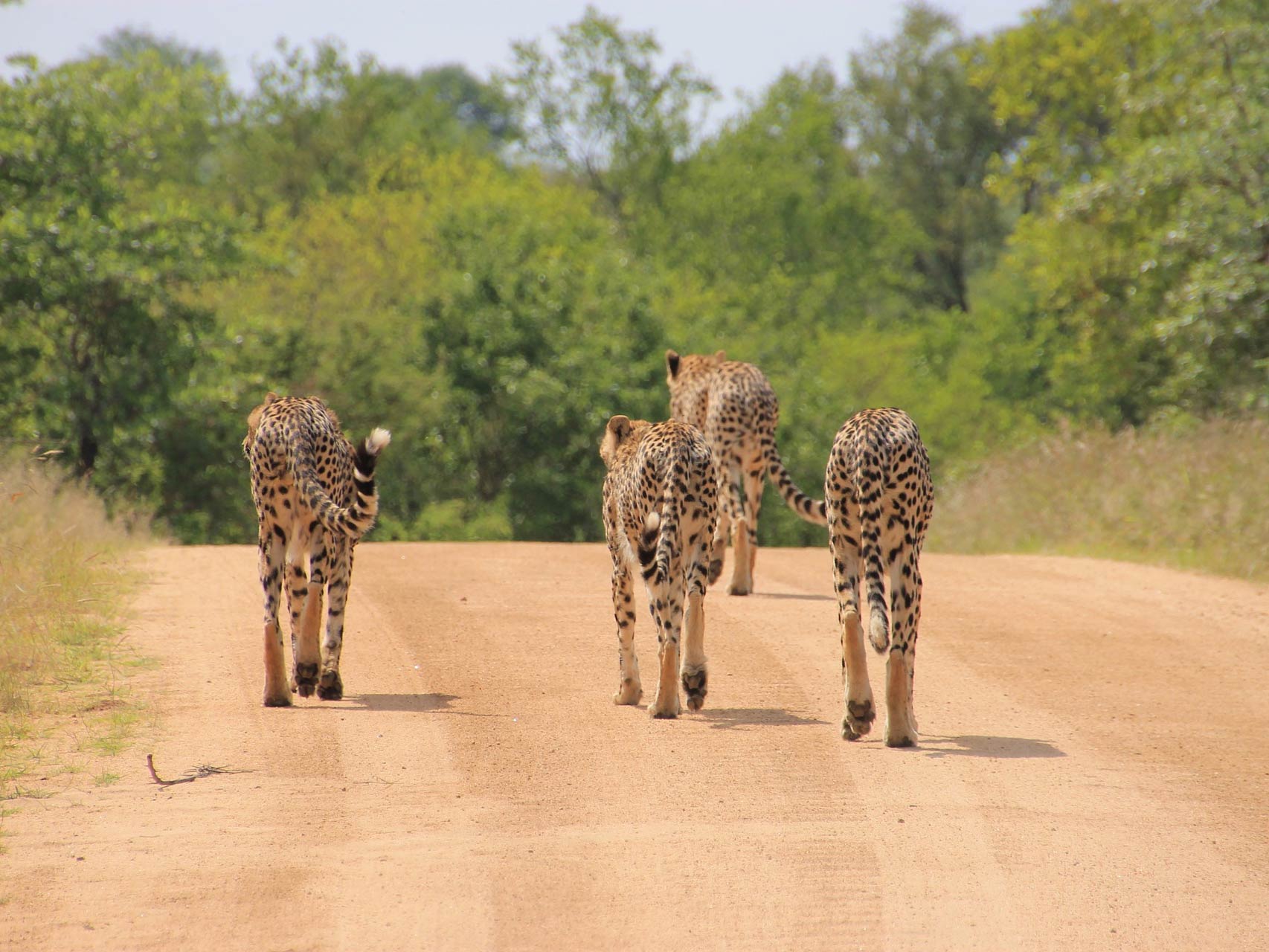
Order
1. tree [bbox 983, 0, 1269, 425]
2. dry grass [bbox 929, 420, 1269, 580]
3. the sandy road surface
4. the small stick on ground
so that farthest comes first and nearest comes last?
tree [bbox 983, 0, 1269, 425]
dry grass [bbox 929, 420, 1269, 580]
the small stick on ground
the sandy road surface

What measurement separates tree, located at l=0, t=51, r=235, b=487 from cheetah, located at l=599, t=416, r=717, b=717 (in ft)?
42.6

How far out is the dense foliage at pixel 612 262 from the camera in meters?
20.3

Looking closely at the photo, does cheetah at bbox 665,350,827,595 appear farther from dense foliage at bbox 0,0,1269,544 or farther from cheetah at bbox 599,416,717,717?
dense foliage at bbox 0,0,1269,544

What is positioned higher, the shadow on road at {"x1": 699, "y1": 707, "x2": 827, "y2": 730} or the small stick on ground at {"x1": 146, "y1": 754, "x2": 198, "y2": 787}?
the shadow on road at {"x1": 699, "y1": 707, "x2": 827, "y2": 730}

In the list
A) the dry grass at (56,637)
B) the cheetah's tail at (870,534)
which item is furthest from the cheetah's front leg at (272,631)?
the cheetah's tail at (870,534)

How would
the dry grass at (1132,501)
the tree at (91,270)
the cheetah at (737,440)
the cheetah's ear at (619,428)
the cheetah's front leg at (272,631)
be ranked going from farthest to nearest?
the tree at (91,270)
the dry grass at (1132,501)
the cheetah at (737,440)
the cheetah's ear at (619,428)
the cheetah's front leg at (272,631)

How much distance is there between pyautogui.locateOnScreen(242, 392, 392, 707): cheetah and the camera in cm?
840

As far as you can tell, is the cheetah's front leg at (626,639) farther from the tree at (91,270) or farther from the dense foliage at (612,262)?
the tree at (91,270)

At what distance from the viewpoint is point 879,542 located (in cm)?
773

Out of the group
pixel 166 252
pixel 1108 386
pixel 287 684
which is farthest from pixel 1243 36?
pixel 287 684

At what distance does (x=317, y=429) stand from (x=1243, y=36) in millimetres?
18463

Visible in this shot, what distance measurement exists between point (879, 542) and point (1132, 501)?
32.1ft

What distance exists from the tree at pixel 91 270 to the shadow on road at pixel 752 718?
13.5 m

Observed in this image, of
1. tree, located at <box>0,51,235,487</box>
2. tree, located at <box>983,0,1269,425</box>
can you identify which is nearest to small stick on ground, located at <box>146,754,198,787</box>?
tree, located at <box>0,51,235,487</box>
